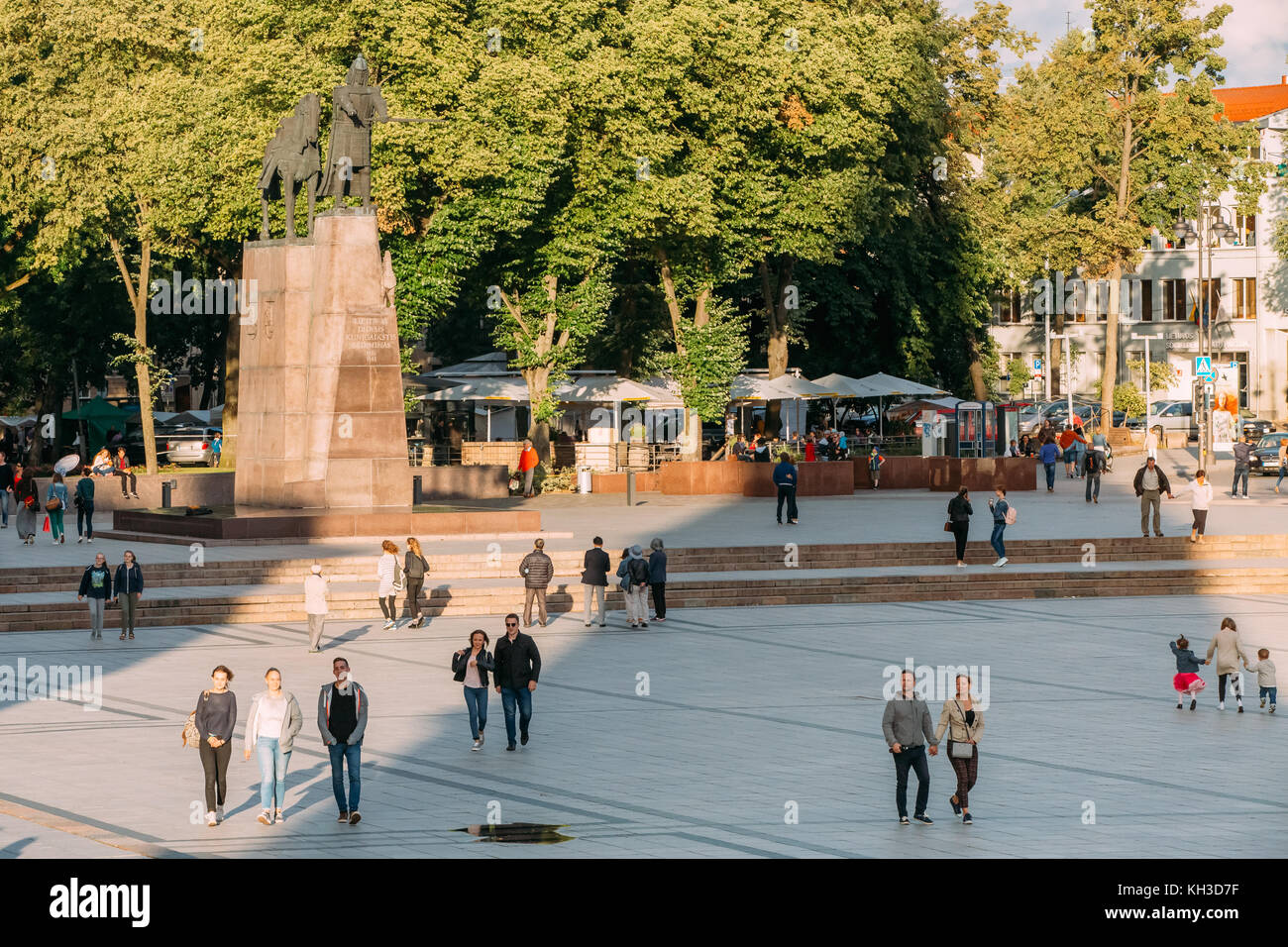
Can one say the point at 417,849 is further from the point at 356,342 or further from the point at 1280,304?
the point at 1280,304

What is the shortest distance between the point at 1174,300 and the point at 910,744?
77.3 m

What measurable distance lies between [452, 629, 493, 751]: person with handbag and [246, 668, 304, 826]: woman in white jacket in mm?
3005

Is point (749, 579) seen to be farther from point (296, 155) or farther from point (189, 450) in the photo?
point (189, 450)

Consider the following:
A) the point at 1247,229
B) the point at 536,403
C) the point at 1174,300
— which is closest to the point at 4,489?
the point at 536,403

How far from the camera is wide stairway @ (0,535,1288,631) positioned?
90.7 feet

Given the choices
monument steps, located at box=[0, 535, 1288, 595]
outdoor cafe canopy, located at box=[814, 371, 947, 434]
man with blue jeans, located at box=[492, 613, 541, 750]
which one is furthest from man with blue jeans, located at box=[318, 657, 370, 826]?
outdoor cafe canopy, located at box=[814, 371, 947, 434]

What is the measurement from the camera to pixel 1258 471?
5634 centimetres

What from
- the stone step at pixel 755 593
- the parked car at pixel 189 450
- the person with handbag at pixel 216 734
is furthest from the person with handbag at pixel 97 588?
the parked car at pixel 189 450

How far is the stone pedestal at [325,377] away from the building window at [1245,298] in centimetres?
6251

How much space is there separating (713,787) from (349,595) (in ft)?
44.2

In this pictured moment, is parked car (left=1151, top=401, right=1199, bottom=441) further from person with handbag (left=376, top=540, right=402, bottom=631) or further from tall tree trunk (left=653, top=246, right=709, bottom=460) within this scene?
person with handbag (left=376, top=540, right=402, bottom=631)

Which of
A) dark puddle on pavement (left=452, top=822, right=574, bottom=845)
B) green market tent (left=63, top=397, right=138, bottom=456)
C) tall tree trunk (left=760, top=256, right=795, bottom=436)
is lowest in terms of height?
Answer: dark puddle on pavement (left=452, top=822, right=574, bottom=845)

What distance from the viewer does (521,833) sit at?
45.7 feet
